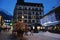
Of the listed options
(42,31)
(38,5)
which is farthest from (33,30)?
(38,5)

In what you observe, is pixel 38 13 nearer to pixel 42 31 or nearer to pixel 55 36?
pixel 42 31

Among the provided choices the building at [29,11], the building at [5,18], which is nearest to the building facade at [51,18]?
the building at [29,11]

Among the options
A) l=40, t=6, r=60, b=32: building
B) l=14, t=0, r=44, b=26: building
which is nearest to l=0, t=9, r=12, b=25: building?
l=14, t=0, r=44, b=26: building

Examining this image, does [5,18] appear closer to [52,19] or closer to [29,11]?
[29,11]

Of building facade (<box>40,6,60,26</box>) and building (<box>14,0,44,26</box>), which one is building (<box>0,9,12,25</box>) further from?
building facade (<box>40,6,60,26</box>)

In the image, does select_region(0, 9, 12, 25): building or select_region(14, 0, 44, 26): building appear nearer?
select_region(0, 9, 12, 25): building

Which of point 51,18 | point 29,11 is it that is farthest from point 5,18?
point 51,18

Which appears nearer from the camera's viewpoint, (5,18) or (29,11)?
(5,18)
